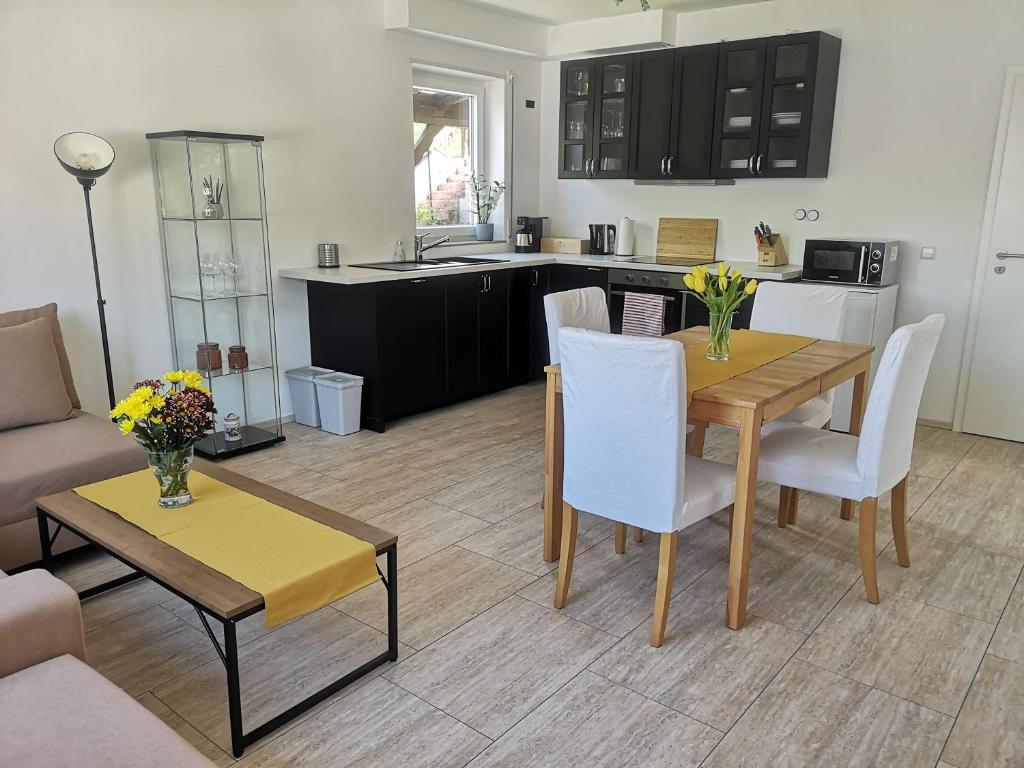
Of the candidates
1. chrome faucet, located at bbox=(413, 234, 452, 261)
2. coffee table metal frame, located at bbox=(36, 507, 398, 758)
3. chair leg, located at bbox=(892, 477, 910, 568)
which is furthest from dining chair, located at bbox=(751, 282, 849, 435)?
chrome faucet, located at bbox=(413, 234, 452, 261)

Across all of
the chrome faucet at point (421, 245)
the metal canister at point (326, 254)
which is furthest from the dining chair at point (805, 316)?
the metal canister at point (326, 254)

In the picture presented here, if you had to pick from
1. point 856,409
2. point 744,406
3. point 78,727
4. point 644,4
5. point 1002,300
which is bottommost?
point 78,727

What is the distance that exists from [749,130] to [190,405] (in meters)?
3.93

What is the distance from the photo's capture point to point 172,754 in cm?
146

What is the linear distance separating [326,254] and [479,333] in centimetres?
111

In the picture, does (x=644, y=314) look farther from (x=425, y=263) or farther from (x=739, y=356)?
(x=739, y=356)

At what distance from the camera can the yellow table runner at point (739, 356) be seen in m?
2.74

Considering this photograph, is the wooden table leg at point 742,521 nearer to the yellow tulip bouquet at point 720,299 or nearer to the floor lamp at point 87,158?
the yellow tulip bouquet at point 720,299

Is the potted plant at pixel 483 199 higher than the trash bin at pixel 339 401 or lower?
higher

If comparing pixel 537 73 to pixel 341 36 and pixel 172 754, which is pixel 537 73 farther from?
pixel 172 754

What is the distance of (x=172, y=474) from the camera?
Answer: 2410 mm

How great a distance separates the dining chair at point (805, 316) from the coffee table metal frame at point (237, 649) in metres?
1.98

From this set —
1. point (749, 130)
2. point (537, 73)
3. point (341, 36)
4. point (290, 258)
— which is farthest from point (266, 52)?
point (749, 130)

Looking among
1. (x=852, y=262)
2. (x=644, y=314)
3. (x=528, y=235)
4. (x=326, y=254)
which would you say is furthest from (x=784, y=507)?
(x=528, y=235)
